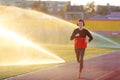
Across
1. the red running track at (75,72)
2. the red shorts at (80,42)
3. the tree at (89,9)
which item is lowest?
the tree at (89,9)

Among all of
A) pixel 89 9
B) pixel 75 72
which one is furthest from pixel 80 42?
pixel 89 9

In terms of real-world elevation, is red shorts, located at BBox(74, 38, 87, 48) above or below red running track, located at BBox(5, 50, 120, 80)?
above

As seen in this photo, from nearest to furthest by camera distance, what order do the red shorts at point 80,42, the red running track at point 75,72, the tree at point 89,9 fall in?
the red shorts at point 80,42 → the red running track at point 75,72 → the tree at point 89,9

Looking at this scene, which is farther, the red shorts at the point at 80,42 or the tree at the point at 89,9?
the tree at the point at 89,9

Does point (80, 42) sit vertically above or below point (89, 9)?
above

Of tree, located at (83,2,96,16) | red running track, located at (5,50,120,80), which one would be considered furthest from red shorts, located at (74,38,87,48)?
tree, located at (83,2,96,16)

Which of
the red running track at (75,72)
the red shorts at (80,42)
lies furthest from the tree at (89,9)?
the red shorts at (80,42)

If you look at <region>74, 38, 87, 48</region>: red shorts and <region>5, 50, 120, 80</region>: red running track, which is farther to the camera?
<region>5, 50, 120, 80</region>: red running track

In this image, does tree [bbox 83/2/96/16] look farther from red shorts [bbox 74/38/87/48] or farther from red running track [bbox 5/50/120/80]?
red shorts [bbox 74/38/87/48]

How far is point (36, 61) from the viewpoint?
73.4 ft

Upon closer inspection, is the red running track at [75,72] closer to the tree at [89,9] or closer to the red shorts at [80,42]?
the red shorts at [80,42]

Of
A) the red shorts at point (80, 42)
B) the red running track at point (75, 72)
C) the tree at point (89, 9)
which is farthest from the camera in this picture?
the tree at point (89, 9)

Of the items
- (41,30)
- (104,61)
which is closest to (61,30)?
(41,30)

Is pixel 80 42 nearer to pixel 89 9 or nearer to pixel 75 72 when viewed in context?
pixel 75 72
